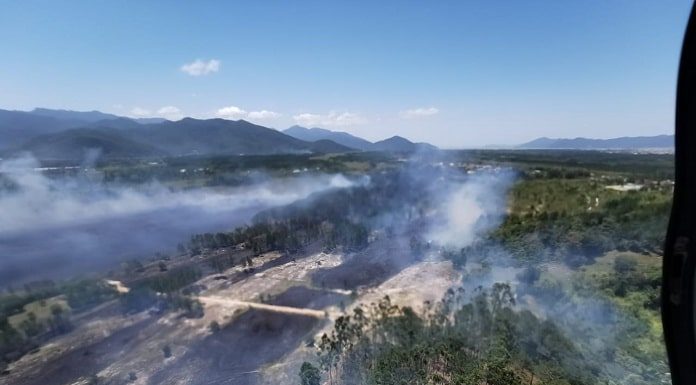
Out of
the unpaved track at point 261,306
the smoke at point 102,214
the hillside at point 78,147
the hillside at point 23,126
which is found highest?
the hillside at point 23,126

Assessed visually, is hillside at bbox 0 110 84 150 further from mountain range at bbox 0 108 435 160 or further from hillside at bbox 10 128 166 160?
hillside at bbox 10 128 166 160

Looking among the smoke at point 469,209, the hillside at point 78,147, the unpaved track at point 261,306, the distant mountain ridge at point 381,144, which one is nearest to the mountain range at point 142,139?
the hillside at point 78,147

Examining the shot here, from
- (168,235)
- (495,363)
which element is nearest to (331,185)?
(168,235)

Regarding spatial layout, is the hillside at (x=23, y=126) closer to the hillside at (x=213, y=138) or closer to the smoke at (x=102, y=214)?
the hillside at (x=213, y=138)

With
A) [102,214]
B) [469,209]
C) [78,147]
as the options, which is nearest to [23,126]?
[78,147]

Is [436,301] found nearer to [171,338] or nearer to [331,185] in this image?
[171,338]

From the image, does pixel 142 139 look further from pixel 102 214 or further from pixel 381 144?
pixel 381 144

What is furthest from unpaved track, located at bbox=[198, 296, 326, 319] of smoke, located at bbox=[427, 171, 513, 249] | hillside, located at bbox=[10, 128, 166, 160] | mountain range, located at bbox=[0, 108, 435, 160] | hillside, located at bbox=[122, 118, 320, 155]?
hillside, located at bbox=[122, 118, 320, 155]
